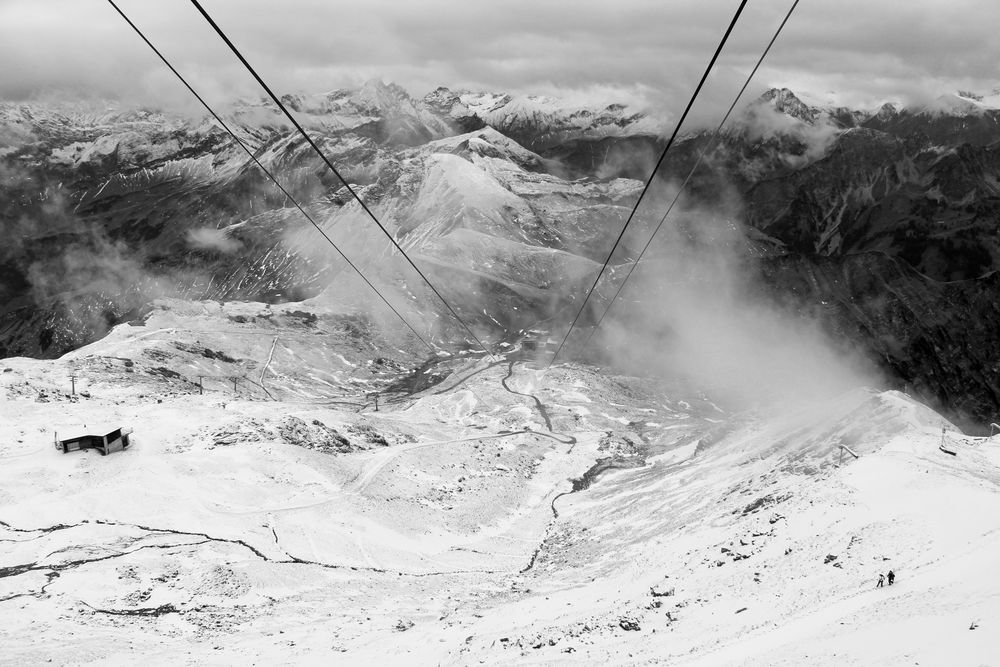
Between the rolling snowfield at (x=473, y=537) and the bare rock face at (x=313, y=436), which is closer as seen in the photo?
the rolling snowfield at (x=473, y=537)

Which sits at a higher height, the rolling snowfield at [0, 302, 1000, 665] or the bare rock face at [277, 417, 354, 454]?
the rolling snowfield at [0, 302, 1000, 665]

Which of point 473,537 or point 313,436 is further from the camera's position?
point 313,436

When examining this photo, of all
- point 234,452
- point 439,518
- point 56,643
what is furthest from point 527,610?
point 234,452

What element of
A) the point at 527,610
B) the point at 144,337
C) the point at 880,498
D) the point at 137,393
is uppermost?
the point at 880,498

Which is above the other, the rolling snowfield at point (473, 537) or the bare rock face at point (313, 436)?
the rolling snowfield at point (473, 537)

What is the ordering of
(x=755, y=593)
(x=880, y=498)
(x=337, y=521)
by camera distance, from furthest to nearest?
(x=337, y=521) < (x=880, y=498) < (x=755, y=593)

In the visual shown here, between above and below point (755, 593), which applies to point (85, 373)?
below

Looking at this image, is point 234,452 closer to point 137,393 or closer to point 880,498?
point 137,393

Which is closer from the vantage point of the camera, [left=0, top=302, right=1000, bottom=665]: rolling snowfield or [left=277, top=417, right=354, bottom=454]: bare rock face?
[left=0, top=302, right=1000, bottom=665]: rolling snowfield
